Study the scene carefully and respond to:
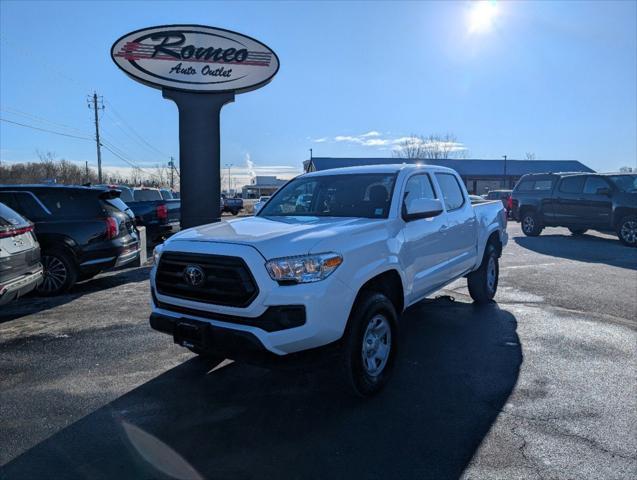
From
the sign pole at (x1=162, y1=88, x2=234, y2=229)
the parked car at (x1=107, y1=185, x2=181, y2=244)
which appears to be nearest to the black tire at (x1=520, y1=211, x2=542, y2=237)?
the sign pole at (x1=162, y1=88, x2=234, y2=229)

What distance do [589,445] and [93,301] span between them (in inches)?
259

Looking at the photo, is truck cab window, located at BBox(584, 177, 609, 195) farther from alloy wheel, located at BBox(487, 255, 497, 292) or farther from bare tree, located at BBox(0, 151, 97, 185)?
bare tree, located at BBox(0, 151, 97, 185)

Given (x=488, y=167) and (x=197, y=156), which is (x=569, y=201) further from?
(x=488, y=167)

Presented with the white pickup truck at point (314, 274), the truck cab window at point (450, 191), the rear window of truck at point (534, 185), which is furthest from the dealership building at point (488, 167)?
the white pickup truck at point (314, 274)

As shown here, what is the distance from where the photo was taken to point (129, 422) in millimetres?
3453

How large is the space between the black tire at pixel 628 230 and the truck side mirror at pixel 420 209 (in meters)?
11.5

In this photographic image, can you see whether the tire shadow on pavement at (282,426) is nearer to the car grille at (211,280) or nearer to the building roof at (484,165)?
the car grille at (211,280)

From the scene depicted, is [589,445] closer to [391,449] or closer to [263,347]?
[391,449]

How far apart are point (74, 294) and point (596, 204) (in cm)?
1414

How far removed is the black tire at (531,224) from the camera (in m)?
16.2

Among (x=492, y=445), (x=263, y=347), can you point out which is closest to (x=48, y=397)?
(x=263, y=347)

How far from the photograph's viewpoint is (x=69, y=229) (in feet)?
24.8

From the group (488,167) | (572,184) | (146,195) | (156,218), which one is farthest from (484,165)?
(156,218)

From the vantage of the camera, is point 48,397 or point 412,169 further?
point 412,169
